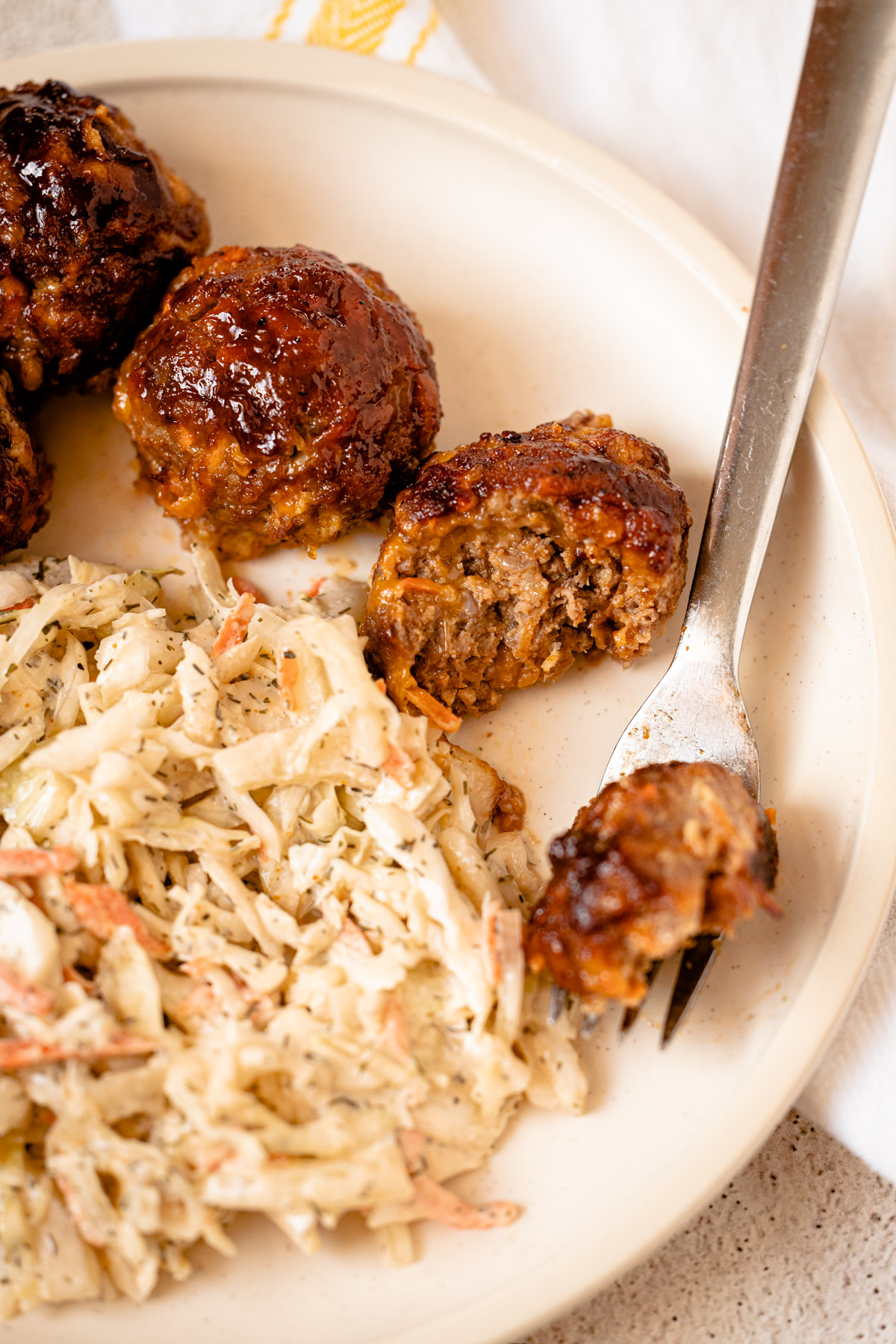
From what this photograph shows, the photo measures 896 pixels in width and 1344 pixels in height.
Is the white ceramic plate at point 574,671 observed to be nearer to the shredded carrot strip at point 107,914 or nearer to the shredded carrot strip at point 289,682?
the shredded carrot strip at point 289,682

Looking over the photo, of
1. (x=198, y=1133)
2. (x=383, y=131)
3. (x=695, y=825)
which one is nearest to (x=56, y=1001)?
(x=198, y=1133)

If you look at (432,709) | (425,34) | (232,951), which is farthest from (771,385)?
(232,951)

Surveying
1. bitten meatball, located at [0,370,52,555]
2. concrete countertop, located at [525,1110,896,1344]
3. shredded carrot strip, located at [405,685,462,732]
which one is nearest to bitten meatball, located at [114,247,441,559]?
bitten meatball, located at [0,370,52,555]

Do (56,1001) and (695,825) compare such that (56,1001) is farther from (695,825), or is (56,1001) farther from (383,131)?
(383,131)

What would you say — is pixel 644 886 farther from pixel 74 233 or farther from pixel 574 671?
pixel 74 233

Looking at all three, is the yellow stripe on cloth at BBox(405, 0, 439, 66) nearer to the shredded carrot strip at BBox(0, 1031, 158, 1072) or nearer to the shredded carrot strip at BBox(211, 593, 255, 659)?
the shredded carrot strip at BBox(211, 593, 255, 659)
